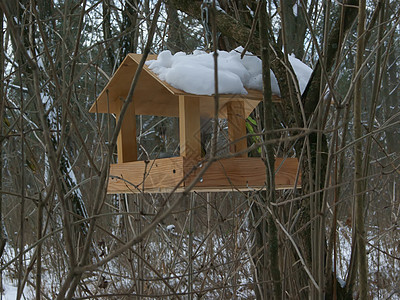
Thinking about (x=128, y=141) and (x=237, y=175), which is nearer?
(x=237, y=175)

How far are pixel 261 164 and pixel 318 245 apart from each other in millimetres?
696

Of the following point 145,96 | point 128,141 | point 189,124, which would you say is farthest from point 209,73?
point 128,141

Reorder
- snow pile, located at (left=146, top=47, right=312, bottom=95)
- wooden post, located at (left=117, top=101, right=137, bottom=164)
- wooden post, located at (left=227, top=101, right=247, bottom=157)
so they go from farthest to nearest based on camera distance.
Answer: wooden post, located at (left=117, top=101, right=137, bottom=164)
wooden post, located at (left=227, top=101, right=247, bottom=157)
snow pile, located at (left=146, top=47, right=312, bottom=95)

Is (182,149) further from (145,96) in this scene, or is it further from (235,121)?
(145,96)

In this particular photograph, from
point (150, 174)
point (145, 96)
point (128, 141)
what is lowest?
point (150, 174)

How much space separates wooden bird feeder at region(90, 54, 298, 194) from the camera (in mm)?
1748

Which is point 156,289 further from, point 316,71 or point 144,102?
point 316,71

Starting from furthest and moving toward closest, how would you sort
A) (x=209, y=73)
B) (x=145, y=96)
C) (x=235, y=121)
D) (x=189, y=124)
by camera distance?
(x=145, y=96)
(x=235, y=121)
(x=189, y=124)
(x=209, y=73)

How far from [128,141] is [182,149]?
0.61 m

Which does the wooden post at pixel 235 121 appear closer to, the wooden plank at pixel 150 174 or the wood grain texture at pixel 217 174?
the wood grain texture at pixel 217 174

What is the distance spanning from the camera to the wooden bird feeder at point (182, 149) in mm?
1748

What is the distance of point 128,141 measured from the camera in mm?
2357

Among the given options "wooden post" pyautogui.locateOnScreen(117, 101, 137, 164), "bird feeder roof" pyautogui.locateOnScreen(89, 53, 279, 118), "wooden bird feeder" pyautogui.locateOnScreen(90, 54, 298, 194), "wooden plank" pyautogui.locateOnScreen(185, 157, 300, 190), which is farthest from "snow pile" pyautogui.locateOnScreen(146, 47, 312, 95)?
"wooden post" pyautogui.locateOnScreen(117, 101, 137, 164)

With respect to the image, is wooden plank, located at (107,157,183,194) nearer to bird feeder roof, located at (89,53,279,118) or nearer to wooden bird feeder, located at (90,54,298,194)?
wooden bird feeder, located at (90,54,298,194)
